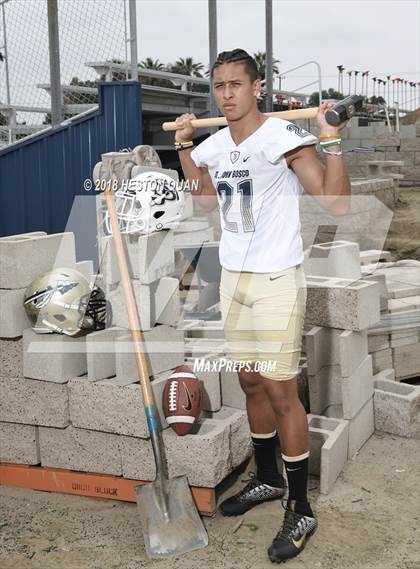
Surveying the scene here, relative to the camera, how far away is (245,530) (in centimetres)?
366

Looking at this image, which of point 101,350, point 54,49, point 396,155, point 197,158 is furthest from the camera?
point 396,155

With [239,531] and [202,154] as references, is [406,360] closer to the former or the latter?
[239,531]

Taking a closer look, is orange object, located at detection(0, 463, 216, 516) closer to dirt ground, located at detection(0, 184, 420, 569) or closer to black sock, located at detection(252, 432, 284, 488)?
dirt ground, located at detection(0, 184, 420, 569)

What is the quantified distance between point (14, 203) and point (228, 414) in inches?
205

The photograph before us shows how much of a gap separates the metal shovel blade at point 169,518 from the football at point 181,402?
30 centimetres

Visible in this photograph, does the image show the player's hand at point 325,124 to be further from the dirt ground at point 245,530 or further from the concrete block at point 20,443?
the concrete block at point 20,443

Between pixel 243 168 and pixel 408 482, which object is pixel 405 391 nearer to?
pixel 408 482

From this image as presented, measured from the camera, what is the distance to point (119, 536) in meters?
3.64

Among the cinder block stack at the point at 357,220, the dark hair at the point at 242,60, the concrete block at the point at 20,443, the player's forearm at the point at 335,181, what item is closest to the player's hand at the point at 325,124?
the player's forearm at the point at 335,181

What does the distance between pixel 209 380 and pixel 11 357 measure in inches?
48.1

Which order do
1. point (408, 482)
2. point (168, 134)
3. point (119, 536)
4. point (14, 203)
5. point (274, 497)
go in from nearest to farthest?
point (119, 536) < point (274, 497) < point (408, 482) < point (14, 203) < point (168, 134)

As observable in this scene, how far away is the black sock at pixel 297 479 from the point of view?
3449 mm

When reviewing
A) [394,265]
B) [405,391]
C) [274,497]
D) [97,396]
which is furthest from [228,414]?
[394,265]

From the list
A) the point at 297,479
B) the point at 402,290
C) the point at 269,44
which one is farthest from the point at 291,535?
the point at 269,44
